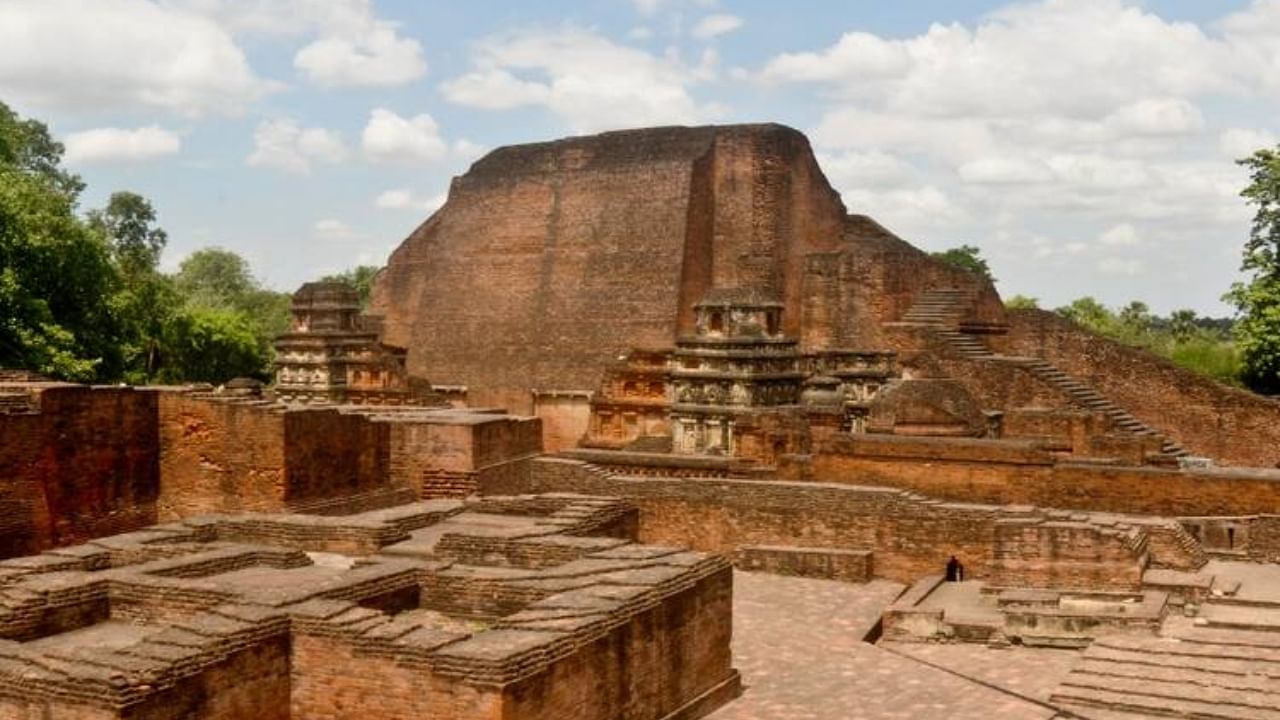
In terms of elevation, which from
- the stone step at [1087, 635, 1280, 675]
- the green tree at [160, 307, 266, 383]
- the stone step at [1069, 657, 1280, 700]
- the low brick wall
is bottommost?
the stone step at [1069, 657, 1280, 700]

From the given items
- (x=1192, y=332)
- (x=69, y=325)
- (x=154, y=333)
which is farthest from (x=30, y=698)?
(x=1192, y=332)

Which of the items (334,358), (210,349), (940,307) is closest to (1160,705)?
(940,307)

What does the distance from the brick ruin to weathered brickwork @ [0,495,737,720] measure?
26mm

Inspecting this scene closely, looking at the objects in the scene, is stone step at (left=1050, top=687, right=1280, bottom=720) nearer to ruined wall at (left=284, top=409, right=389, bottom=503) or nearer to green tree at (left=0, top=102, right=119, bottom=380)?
ruined wall at (left=284, top=409, right=389, bottom=503)

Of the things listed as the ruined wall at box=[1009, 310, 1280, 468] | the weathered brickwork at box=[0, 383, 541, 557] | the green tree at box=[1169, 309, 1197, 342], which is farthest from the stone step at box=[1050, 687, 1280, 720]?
the green tree at box=[1169, 309, 1197, 342]

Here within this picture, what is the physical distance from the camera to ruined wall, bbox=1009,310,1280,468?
1989 cm

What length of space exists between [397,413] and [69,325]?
10574mm

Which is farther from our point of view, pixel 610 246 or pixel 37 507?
pixel 610 246

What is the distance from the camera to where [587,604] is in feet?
25.7

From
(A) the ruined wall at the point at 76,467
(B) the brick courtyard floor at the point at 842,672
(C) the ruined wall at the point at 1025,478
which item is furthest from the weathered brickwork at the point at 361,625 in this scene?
(C) the ruined wall at the point at 1025,478

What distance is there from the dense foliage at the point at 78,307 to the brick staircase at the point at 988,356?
575 inches

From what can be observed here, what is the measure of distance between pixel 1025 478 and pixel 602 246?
45.1 ft

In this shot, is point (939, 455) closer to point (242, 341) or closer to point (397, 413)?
point (397, 413)

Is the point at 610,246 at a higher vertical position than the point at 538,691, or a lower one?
higher
